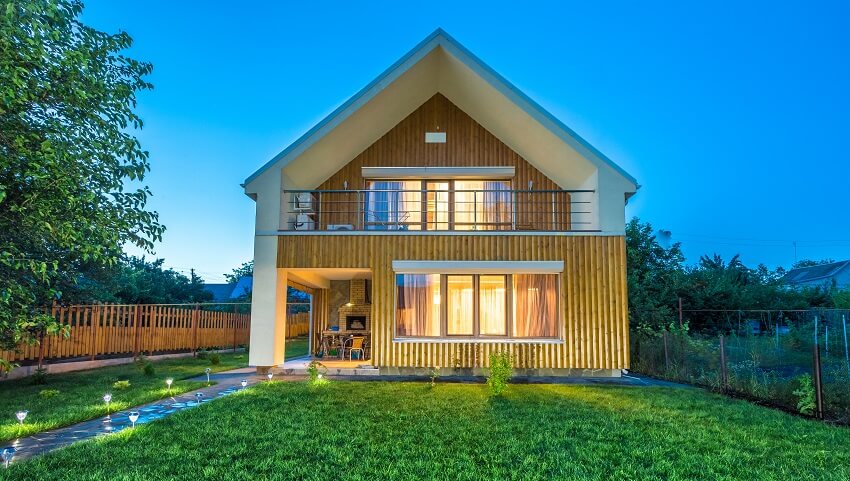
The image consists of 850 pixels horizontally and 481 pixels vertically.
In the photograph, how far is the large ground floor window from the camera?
37.8ft

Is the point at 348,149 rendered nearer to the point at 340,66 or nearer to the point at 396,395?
the point at 396,395

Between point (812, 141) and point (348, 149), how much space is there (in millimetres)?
74023

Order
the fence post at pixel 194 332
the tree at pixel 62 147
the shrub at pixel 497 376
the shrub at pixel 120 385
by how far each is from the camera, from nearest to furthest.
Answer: the tree at pixel 62 147, the shrub at pixel 497 376, the shrub at pixel 120 385, the fence post at pixel 194 332

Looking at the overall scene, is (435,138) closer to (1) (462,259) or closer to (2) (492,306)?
(1) (462,259)

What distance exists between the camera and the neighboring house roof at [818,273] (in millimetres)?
38969

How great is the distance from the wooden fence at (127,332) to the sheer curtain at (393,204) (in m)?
6.98

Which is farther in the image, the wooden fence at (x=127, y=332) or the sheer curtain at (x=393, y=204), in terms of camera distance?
the sheer curtain at (x=393, y=204)

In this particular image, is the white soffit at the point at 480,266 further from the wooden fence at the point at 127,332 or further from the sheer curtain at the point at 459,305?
the wooden fence at the point at 127,332

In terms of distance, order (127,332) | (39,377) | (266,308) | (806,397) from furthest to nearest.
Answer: (127,332) → (266,308) → (39,377) → (806,397)

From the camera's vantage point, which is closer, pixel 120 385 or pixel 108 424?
pixel 108 424

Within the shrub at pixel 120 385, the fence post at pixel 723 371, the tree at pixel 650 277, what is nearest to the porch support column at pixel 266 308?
the shrub at pixel 120 385

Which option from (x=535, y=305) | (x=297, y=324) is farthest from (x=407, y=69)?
(x=297, y=324)

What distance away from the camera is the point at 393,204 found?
1345cm

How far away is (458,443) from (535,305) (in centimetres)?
657
